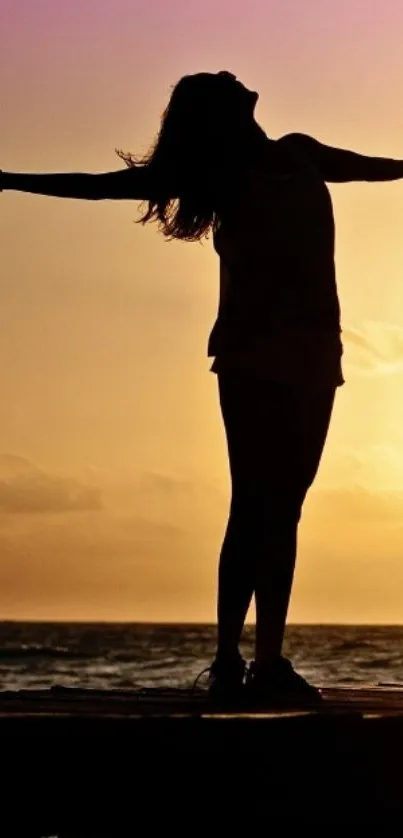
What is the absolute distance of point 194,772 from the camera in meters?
4.42

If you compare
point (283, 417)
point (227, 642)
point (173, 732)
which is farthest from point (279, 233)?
point (173, 732)

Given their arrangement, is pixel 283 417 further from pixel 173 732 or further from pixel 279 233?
pixel 173 732

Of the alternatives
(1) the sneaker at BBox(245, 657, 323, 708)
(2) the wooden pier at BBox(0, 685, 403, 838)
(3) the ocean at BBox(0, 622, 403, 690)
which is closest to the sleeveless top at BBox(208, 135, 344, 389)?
(1) the sneaker at BBox(245, 657, 323, 708)

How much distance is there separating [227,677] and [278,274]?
143 centimetres

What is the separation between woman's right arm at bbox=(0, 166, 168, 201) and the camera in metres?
6.10

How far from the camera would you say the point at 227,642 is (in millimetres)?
6379

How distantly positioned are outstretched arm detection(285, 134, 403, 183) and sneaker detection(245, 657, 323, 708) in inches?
69.6

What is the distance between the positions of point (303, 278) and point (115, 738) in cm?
226

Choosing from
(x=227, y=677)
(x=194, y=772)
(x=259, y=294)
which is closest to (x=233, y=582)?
(x=227, y=677)

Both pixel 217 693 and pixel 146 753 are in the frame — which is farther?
pixel 217 693

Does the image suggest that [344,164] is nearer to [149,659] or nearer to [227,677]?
[227,677]

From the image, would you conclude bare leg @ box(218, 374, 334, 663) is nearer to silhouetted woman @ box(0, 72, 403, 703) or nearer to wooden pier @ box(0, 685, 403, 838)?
silhouetted woman @ box(0, 72, 403, 703)

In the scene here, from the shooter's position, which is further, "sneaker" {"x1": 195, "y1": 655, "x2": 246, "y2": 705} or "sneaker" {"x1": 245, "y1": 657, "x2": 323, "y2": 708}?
"sneaker" {"x1": 195, "y1": 655, "x2": 246, "y2": 705}

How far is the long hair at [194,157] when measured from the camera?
6.07 metres
